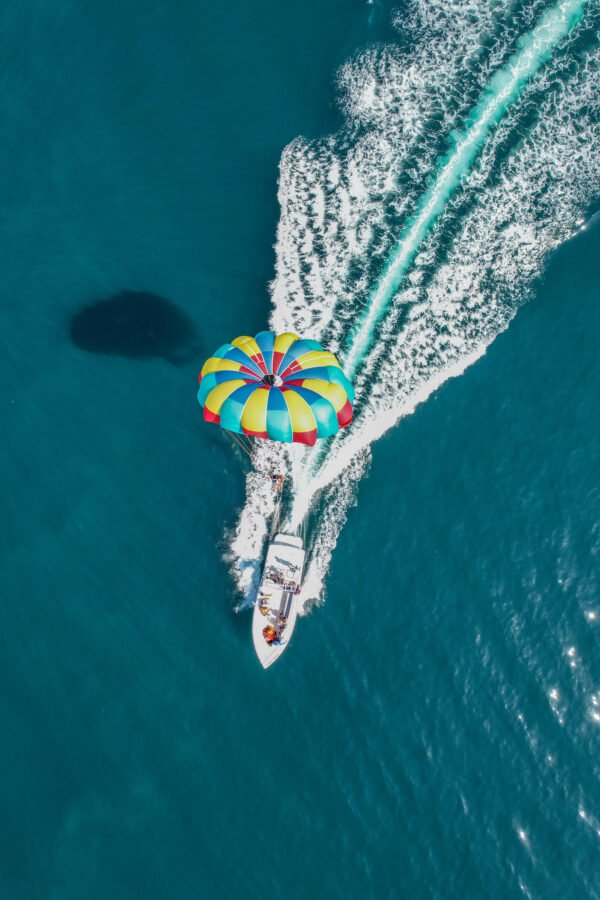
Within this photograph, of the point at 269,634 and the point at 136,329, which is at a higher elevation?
the point at 136,329

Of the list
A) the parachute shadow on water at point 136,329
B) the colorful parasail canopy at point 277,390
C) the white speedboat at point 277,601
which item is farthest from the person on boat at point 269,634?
the parachute shadow on water at point 136,329

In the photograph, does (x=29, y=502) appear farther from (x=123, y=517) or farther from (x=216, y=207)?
(x=216, y=207)

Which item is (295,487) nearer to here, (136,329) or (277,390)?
(277,390)

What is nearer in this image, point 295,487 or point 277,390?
point 277,390

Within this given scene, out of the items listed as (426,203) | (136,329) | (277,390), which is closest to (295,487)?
(277,390)

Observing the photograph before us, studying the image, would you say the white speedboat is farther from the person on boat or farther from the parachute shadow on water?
the parachute shadow on water

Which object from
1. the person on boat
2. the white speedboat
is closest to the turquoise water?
the white speedboat

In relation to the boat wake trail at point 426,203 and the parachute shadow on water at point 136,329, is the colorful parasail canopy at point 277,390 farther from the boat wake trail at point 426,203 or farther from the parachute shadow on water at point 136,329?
the parachute shadow on water at point 136,329
